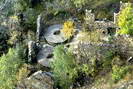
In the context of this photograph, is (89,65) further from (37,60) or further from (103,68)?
(37,60)

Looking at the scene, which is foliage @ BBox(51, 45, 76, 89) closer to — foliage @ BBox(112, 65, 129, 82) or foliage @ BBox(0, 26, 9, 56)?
foliage @ BBox(112, 65, 129, 82)

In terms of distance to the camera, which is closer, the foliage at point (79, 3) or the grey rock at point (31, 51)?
the grey rock at point (31, 51)

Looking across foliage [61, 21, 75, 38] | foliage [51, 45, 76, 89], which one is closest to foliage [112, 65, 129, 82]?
foliage [51, 45, 76, 89]

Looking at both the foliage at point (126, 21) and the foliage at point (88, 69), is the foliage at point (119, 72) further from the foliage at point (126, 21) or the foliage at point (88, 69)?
the foliage at point (126, 21)

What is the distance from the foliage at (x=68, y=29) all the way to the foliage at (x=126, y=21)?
978cm

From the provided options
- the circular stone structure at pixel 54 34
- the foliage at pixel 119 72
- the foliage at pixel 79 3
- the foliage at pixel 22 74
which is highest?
the foliage at pixel 79 3

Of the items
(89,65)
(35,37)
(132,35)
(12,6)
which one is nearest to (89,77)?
(89,65)

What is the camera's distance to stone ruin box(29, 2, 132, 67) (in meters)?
109

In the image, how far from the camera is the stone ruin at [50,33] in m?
109

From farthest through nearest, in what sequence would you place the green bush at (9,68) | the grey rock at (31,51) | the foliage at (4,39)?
the foliage at (4,39), the grey rock at (31,51), the green bush at (9,68)

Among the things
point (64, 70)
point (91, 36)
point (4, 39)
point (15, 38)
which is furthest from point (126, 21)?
point (4, 39)

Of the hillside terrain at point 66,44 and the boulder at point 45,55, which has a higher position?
the hillside terrain at point 66,44

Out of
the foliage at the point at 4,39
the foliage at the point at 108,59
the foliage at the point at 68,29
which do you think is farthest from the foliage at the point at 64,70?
the foliage at the point at 4,39

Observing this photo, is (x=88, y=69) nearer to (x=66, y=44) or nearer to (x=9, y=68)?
(x=9, y=68)
